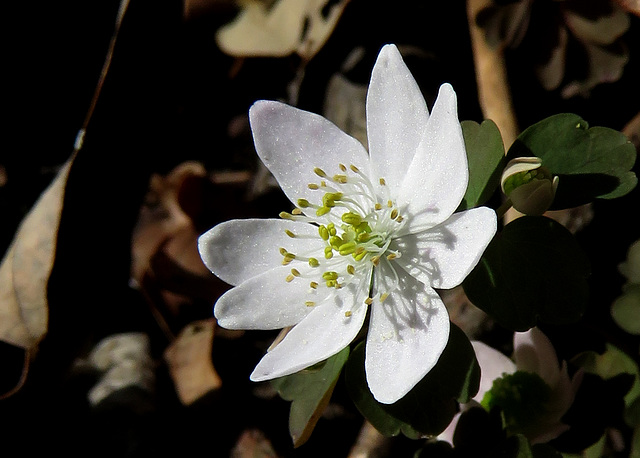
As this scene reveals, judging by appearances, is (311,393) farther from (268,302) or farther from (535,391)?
(535,391)

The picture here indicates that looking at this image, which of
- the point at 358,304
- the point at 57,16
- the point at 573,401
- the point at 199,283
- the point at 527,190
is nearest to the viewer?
the point at 527,190

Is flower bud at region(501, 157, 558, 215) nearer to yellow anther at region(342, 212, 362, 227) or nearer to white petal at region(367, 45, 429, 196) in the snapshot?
white petal at region(367, 45, 429, 196)

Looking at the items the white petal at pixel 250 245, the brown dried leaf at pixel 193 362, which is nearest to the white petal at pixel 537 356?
the white petal at pixel 250 245

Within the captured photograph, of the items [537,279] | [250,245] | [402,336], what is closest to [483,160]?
[537,279]

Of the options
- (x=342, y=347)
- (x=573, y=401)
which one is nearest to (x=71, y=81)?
(x=342, y=347)

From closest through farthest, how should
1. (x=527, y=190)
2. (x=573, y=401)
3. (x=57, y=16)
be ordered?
(x=527, y=190) → (x=573, y=401) → (x=57, y=16)

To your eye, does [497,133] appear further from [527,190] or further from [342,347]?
[342,347]
